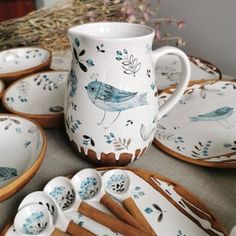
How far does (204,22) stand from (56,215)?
0.61 m

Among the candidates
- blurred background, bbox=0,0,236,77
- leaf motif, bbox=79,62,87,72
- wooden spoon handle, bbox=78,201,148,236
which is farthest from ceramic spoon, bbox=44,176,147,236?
blurred background, bbox=0,0,236,77

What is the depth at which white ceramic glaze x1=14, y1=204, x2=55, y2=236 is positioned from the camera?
251 millimetres

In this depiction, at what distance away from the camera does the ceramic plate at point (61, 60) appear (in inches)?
23.0

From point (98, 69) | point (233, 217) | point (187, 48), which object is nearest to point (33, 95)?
point (98, 69)

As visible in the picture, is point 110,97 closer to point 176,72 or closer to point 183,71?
point 183,71

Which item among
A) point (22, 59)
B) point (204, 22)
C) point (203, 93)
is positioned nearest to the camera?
point (203, 93)

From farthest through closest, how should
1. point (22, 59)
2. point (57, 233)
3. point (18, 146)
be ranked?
point (22, 59), point (18, 146), point (57, 233)

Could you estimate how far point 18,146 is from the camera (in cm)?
36

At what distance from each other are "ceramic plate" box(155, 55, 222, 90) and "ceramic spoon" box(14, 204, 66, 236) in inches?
11.8

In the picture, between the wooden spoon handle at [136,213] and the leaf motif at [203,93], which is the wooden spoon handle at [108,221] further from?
the leaf motif at [203,93]

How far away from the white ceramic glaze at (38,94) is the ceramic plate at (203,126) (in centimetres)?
14

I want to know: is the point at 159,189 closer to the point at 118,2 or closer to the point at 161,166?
the point at 161,166

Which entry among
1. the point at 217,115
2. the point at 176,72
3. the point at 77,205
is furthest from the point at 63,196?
the point at 176,72

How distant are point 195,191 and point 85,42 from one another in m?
0.17
